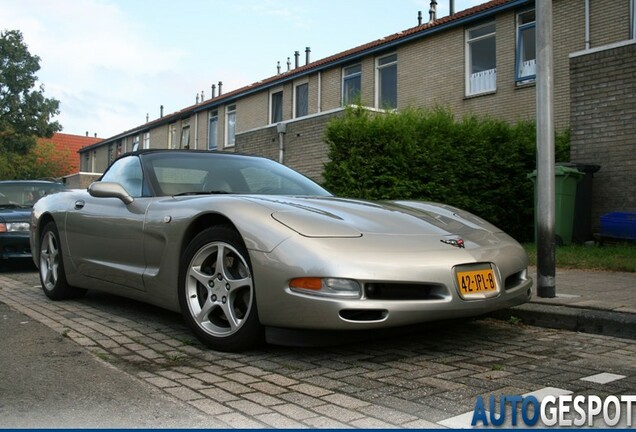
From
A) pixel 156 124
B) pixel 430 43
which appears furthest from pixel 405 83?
pixel 156 124

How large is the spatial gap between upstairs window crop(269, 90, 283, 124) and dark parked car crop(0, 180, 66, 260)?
1339 centimetres

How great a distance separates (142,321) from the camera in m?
4.72

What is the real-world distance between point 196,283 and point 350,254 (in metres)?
1.13

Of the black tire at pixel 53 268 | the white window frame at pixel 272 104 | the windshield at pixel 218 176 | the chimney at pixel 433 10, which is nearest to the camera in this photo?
the windshield at pixel 218 176

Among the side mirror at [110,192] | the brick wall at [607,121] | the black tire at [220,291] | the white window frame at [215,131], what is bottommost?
the black tire at [220,291]

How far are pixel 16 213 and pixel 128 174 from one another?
14.3ft

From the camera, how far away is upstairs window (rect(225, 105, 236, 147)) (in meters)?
25.1

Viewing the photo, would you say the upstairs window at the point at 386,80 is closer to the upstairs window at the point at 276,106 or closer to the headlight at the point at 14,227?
the upstairs window at the point at 276,106

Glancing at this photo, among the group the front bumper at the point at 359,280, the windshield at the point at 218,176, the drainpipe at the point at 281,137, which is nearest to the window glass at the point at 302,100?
the drainpipe at the point at 281,137

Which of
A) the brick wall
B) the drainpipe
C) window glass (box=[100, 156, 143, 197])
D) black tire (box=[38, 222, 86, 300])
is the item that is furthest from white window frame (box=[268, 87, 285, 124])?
window glass (box=[100, 156, 143, 197])

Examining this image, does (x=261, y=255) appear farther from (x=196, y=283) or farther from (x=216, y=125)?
(x=216, y=125)

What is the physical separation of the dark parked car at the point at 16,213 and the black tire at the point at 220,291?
5.39m

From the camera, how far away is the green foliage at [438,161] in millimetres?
9516

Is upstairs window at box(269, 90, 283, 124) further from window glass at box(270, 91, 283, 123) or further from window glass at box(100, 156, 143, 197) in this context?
window glass at box(100, 156, 143, 197)
